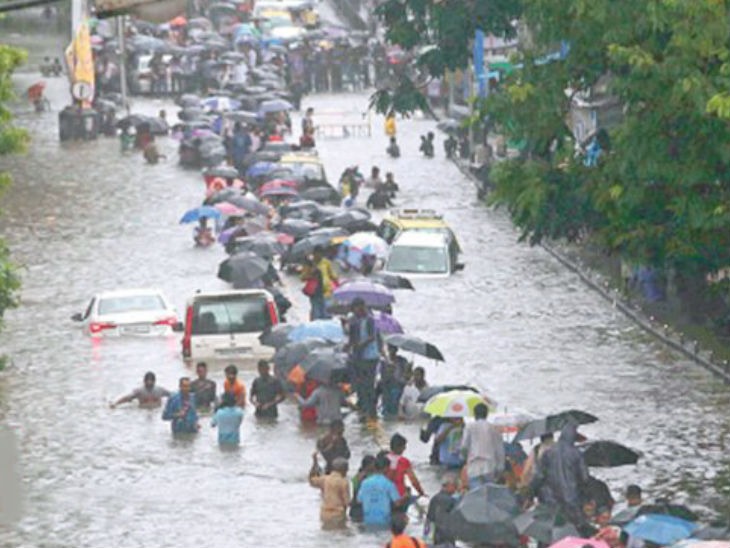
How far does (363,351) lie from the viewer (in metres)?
38.5

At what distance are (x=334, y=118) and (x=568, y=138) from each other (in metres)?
53.3

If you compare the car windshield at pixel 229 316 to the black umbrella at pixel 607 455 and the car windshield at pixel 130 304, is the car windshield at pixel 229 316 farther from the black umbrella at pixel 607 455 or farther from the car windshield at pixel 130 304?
the black umbrella at pixel 607 455

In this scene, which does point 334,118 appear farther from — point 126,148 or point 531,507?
point 531,507

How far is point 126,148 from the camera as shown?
81.6 meters

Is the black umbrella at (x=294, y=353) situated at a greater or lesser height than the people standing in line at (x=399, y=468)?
lesser

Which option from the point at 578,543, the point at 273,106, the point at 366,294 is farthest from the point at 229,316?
the point at 273,106

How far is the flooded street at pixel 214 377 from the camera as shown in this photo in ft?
108

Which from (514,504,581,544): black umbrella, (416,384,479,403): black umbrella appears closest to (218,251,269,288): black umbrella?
(416,384,479,403): black umbrella

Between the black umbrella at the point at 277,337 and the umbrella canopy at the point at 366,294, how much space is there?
9.44 ft

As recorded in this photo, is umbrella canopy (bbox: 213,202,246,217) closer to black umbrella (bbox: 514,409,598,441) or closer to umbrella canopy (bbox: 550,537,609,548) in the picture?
black umbrella (bbox: 514,409,598,441)

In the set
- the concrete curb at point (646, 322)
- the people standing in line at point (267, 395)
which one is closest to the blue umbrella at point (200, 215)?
the concrete curb at point (646, 322)

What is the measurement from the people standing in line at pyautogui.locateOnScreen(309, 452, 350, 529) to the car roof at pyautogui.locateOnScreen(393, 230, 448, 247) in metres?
26.1

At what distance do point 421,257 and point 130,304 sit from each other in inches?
358

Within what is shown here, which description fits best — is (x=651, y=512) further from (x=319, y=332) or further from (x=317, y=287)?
(x=317, y=287)
